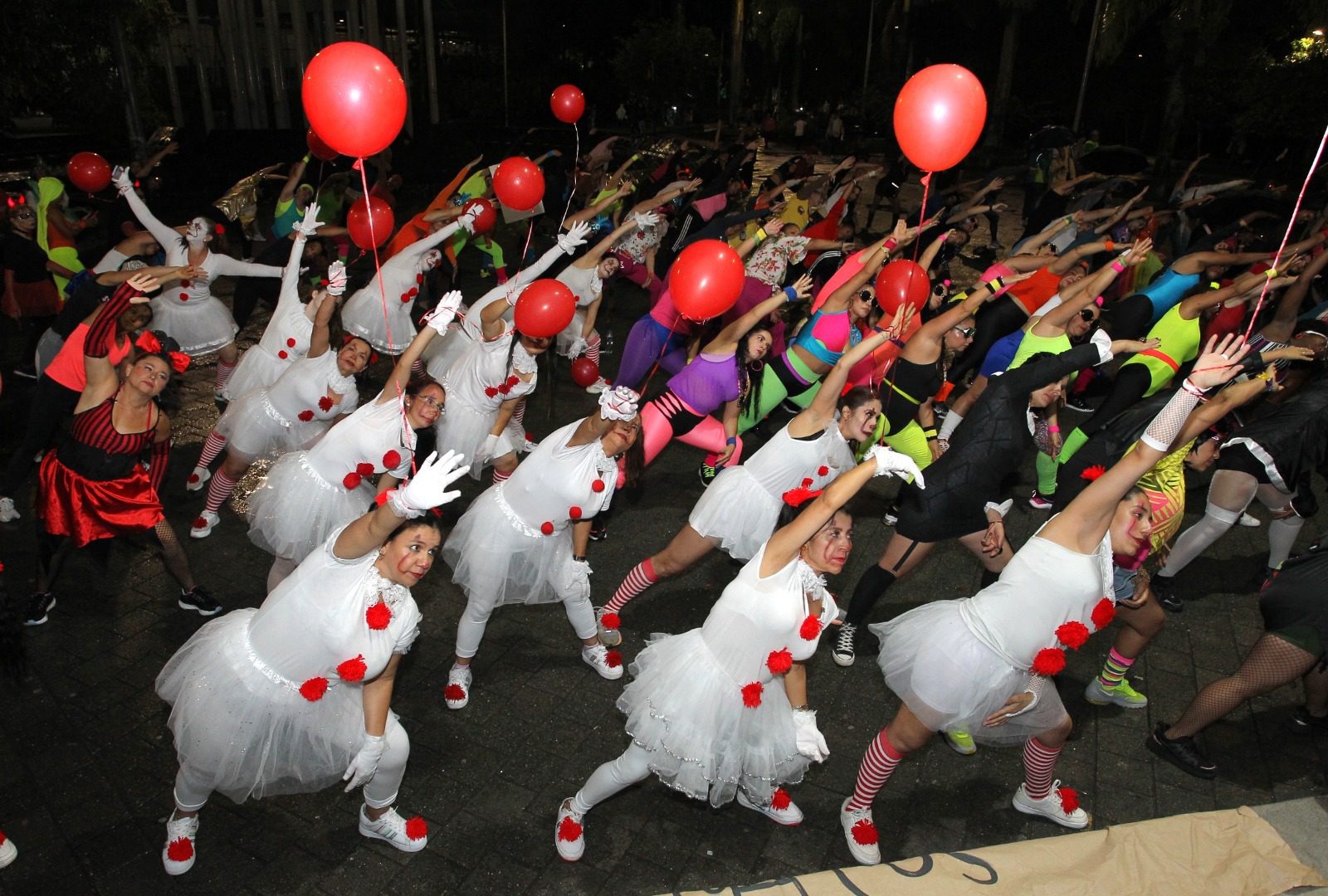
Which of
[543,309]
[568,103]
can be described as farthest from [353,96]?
[568,103]

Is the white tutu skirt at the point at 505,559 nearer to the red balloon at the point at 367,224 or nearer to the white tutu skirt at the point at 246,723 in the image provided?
the white tutu skirt at the point at 246,723

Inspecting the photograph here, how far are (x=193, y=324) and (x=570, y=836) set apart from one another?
589 centimetres

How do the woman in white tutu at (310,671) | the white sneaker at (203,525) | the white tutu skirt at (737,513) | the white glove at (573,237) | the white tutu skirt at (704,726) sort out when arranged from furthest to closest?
the white glove at (573,237) → the white sneaker at (203,525) → the white tutu skirt at (737,513) → the white tutu skirt at (704,726) → the woman in white tutu at (310,671)

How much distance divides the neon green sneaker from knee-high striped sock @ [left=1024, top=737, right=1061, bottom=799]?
101 cm

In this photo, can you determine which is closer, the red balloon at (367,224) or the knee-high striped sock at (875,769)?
the knee-high striped sock at (875,769)

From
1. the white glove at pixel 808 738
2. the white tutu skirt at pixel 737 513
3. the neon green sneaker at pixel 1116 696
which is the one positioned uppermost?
the white tutu skirt at pixel 737 513

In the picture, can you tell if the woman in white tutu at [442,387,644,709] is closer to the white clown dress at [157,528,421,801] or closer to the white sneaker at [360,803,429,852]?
the white sneaker at [360,803,429,852]

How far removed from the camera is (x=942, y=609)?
3.93 meters

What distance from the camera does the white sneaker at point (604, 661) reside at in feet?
16.3

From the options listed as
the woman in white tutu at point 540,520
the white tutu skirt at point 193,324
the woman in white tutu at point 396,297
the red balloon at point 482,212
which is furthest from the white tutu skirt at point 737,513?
the white tutu skirt at point 193,324

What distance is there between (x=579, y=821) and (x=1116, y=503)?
263 centimetres

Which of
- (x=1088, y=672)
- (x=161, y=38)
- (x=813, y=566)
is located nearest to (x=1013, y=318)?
(x=1088, y=672)

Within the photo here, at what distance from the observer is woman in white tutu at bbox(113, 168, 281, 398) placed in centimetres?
736

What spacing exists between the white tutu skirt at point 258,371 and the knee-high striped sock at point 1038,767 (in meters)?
5.36
